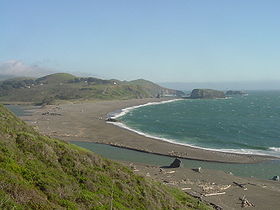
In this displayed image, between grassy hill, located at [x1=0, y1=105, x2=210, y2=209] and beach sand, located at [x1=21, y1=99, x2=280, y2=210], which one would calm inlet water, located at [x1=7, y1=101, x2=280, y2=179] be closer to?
beach sand, located at [x1=21, y1=99, x2=280, y2=210]

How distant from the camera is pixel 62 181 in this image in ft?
62.2

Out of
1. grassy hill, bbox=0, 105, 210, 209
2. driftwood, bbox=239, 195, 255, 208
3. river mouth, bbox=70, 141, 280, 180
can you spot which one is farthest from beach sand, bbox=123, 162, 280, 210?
grassy hill, bbox=0, 105, 210, 209

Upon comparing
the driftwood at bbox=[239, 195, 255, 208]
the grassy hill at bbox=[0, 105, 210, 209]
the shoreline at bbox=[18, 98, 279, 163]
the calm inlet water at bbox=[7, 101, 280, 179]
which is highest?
the grassy hill at bbox=[0, 105, 210, 209]

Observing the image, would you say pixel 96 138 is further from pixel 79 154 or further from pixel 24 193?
pixel 24 193

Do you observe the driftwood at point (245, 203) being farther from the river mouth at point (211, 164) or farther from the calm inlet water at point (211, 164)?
the calm inlet water at point (211, 164)

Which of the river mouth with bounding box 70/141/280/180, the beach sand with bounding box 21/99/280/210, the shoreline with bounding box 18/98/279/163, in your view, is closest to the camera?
the beach sand with bounding box 21/99/280/210

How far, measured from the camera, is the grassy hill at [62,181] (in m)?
15.1

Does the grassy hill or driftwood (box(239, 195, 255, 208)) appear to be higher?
the grassy hill

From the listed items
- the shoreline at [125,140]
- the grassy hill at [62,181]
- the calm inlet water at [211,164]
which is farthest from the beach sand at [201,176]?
the grassy hill at [62,181]

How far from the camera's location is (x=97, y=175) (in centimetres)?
2200

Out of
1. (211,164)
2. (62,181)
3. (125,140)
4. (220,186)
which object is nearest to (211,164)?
(211,164)

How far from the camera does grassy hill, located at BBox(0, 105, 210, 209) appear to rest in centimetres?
1509

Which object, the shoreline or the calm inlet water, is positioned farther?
the shoreline

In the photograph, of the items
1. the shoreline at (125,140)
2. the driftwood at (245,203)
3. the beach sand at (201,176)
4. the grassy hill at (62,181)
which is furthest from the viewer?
the shoreline at (125,140)
